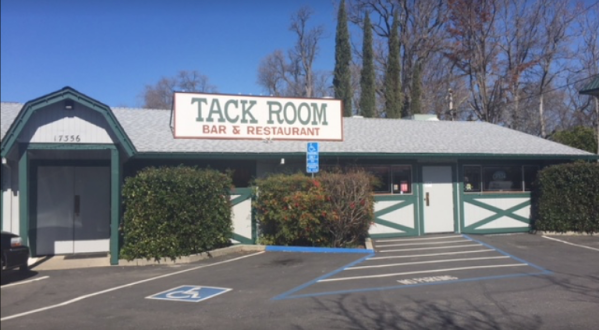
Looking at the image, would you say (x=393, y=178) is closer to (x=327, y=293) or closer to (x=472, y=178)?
(x=472, y=178)

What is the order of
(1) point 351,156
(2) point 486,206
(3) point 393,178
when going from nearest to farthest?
1. (1) point 351,156
2. (3) point 393,178
3. (2) point 486,206

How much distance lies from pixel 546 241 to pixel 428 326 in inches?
409

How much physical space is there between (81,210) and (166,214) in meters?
2.70

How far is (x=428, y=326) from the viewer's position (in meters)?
6.73

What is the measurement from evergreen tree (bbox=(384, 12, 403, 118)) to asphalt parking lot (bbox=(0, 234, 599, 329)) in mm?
21225

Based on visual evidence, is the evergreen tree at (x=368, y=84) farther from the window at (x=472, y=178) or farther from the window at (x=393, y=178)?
the window at (x=393, y=178)

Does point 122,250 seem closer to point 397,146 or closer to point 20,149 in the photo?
point 20,149

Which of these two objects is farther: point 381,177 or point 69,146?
point 381,177

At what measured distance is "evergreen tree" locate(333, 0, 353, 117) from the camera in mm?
33781

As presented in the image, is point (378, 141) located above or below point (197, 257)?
above

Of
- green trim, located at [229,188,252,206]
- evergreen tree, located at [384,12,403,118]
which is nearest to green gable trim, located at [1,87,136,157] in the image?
green trim, located at [229,188,252,206]

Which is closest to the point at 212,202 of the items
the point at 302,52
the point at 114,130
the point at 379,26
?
the point at 114,130

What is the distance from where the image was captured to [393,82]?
34344mm

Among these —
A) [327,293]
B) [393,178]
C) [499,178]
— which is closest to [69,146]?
[327,293]
